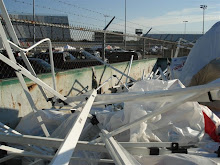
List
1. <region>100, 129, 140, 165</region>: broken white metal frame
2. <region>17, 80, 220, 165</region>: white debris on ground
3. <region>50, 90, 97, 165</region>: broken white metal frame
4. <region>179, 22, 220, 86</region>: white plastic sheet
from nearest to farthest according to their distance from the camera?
<region>50, 90, 97, 165</region>: broken white metal frame
<region>100, 129, 140, 165</region>: broken white metal frame
<region>17, 80, 220, 165</region>: white debris on ground
<region>179, 22, 220, 86</region>: white plastic sheet

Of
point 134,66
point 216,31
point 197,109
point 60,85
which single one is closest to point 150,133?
point 197,109

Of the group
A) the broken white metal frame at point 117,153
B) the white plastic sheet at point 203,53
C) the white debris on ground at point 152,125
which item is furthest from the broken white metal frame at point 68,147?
the white plastic sheet at point 203,53

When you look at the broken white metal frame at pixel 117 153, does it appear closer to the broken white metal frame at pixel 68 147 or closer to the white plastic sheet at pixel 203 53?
the broken white metal frame at pixel 68 147

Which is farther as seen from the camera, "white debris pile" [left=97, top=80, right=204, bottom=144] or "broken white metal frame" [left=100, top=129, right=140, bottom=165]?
"white debris pile" [left=97, top=80, right=204, bottom=144]

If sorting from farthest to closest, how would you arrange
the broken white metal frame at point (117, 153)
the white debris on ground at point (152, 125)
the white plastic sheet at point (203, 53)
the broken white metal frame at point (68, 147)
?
the white plastic sheet at point (203, 53) → the white debris on ground at point (152, 125) → the broken white metal frame at point (117, 153) → the broken white metal frame at point (68, 147)

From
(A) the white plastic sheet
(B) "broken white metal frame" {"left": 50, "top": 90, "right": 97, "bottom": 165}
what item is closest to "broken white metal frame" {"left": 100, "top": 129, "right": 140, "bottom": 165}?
(B) "broken white metal frame" {"left": 50, "top": 90, "right": 97, "bottom": 165}

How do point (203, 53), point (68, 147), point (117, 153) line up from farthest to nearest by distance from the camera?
point (203, 53), point (117, 153), point (68, 147)

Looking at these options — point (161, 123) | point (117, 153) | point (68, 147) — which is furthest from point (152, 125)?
point (68, 147)

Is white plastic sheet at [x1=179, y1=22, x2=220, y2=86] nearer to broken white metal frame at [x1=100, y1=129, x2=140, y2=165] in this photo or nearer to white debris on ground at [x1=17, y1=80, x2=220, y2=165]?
white debris on ground at [x1=17, y1=80, x2=220, y2=165]

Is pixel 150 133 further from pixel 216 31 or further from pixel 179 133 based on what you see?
pixel 216 31

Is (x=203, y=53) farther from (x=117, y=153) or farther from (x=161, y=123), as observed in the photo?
(x=117, y=153)

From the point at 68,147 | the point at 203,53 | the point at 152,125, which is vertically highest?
the point at 203,53

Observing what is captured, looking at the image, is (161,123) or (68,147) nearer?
(68,147)

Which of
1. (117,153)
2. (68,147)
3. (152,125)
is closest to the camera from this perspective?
(68,147)
